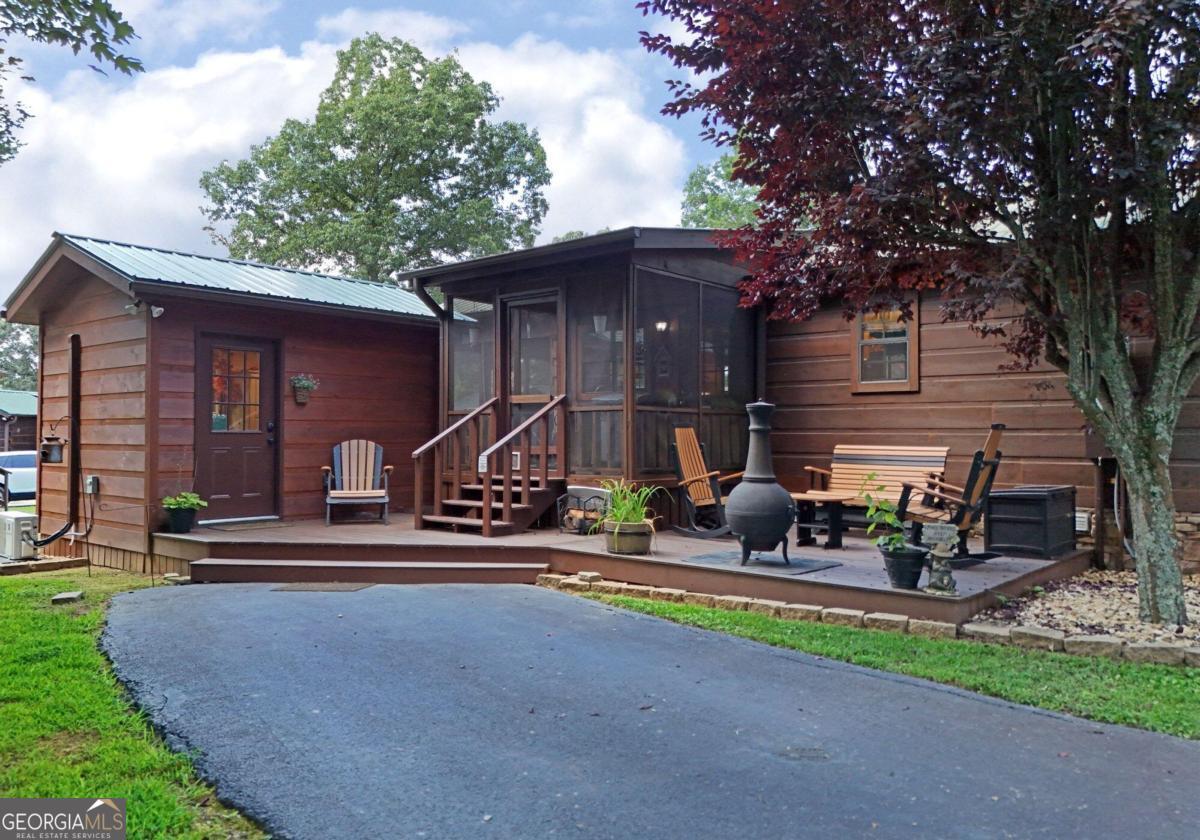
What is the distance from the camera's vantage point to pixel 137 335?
291 inches

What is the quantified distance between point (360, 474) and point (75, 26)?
6.52 meters

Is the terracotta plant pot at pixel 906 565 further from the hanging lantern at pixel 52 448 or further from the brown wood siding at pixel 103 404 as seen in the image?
the hanging lantern at pixel 52 448

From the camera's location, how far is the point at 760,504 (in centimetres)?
521

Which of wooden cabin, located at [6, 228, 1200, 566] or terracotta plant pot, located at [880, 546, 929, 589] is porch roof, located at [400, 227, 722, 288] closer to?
wooden cabin, located at [6, 228, 1200, 566]

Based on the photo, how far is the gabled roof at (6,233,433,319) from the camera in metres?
7.21

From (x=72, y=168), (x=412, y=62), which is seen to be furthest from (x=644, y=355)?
(x=412, y=62)

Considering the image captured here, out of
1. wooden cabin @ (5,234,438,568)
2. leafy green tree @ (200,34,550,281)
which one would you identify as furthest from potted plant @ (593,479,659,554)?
leafy green tree @ (200,34,550,281)

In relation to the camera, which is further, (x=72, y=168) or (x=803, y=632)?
(x=72, y=168)

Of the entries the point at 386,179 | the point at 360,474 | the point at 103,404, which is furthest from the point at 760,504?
the point at 386,179

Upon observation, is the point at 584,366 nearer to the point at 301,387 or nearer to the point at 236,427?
the point at 301,387

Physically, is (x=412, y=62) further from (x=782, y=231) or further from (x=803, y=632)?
(x=803, y=632)

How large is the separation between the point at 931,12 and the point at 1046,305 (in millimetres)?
1826

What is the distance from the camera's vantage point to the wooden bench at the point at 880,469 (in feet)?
21.4

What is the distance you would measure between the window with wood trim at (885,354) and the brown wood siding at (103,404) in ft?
21.8
